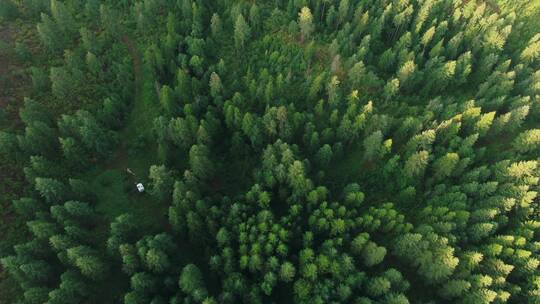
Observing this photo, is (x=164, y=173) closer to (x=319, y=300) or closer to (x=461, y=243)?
(x=319, y=300)

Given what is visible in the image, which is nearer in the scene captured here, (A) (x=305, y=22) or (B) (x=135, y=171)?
(B) (x=135, y=171)

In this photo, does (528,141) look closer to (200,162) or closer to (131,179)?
(200,162)

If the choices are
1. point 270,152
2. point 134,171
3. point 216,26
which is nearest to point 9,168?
point 134,171

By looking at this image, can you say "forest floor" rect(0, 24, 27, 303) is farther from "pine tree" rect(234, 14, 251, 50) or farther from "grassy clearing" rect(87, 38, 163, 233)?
"pine tree" rect(234, 14, 251, 50)

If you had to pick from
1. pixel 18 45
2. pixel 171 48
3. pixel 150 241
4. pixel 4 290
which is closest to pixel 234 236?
pixel 150 241

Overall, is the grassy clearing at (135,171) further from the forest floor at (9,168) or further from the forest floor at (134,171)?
the forest floor at (9,168)

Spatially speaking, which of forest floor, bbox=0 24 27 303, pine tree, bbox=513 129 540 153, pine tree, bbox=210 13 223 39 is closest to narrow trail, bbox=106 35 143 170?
forest floor, bbox=0 24 27 303

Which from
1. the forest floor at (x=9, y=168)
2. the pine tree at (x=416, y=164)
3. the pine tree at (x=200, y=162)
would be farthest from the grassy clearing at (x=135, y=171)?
the pine tree at (x=416, y=164)

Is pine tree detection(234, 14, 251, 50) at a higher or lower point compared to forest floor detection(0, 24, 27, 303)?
higher
